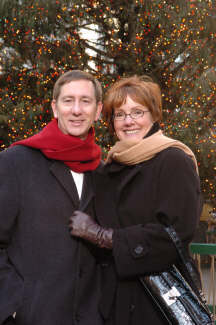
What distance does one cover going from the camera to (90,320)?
7.75 feet

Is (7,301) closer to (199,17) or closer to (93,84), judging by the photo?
(93,84)

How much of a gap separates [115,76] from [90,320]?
7.05 meters

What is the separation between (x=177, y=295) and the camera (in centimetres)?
219

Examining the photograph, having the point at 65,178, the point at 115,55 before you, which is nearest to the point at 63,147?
the point at 65,178

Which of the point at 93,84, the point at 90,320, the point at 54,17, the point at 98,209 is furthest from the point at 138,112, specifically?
the point at 54,17

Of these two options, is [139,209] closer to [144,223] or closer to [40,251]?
[144,223]

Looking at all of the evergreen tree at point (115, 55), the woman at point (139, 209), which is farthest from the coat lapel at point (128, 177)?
the evergreen tree at point (115, 55)

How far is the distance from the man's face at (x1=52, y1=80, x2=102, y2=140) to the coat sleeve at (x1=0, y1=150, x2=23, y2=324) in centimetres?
44

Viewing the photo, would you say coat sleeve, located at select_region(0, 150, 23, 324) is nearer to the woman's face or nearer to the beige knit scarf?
Result: the beige knit scarf

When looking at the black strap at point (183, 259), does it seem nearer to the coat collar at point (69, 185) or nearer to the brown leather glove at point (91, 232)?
the brown leather glove at point (91, 232)

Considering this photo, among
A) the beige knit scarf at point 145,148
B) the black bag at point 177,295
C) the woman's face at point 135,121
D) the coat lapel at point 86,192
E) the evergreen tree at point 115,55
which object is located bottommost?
the black bag at point 177,295

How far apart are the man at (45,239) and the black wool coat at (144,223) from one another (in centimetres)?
14

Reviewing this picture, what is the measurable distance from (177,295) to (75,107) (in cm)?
121

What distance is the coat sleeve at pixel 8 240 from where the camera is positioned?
Result: 2.22 meters
